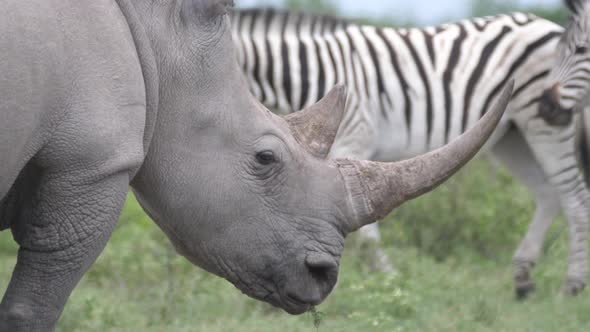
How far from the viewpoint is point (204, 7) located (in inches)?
137

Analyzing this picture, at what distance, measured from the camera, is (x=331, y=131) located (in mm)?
3781

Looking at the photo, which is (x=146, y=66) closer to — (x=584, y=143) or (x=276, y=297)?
(x=276, y=297)

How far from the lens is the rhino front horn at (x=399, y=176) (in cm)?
361

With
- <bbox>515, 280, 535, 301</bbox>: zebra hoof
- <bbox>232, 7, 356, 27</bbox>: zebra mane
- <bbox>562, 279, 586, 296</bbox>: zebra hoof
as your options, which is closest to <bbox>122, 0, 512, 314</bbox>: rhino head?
<bbox>515, 280, 535, 301</bbox>: zebra hoof

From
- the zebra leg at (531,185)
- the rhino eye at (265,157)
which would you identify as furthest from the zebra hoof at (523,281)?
the rhino eye at (265,157)

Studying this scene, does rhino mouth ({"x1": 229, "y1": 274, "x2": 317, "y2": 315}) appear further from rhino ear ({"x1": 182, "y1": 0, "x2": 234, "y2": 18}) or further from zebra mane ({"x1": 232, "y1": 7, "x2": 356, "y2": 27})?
zebra mane ({"x1": 232, "y1": 7, "x2": 356, "y2": 27})

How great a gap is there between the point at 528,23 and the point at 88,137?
17.3 feet

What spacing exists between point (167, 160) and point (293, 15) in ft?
15.1

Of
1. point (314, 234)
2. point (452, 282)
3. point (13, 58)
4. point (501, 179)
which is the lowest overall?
point (501, 179)

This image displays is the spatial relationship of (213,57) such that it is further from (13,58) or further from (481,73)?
(481,73)

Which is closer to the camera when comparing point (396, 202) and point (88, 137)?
point (88, 137)

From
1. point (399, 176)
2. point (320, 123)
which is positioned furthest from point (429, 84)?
point (399, 176)

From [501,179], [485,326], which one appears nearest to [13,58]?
[485,326]

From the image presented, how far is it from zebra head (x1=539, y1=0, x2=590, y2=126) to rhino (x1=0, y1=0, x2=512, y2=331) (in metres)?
3.43
